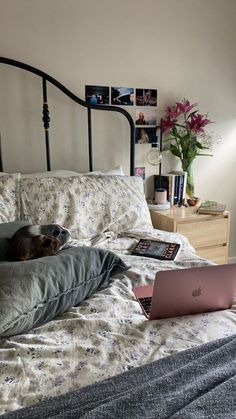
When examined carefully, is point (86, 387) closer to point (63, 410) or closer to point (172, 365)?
point (63, 410)

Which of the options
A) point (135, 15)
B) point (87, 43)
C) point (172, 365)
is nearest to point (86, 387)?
point (172, 365)

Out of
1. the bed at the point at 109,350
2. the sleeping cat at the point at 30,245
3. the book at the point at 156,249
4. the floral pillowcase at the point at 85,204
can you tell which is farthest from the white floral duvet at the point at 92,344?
the floral pillowcase at the point at 85,204

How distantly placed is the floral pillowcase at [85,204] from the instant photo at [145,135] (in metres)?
0.51

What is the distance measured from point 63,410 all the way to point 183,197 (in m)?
1.85

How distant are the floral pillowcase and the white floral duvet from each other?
586 millimetres

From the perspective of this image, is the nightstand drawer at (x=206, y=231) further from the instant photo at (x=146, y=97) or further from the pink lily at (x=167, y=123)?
the instant photo at (x=146, y=97)

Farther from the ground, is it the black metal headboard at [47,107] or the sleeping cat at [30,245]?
the black metal headboard at [47,107]

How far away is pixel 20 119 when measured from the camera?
1.90 meters

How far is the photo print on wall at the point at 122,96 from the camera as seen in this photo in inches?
83.3

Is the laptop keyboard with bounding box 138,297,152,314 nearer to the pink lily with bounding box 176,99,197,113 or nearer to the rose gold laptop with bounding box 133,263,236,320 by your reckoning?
the rose gold laptop with bounding box 133,263,236,320

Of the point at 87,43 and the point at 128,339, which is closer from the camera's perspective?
the point at 128,339

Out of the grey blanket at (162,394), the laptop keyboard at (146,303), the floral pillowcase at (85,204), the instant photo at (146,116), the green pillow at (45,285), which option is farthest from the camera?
the instant photo at (146,116)

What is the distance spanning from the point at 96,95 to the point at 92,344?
161cm

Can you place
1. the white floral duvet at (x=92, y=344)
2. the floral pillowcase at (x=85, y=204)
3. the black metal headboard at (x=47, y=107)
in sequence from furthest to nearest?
the black metal headboard at (x=47, y=107), the floral pillowcase at (x=85, y=204), the white floral duvet at (x=92, y=344)
